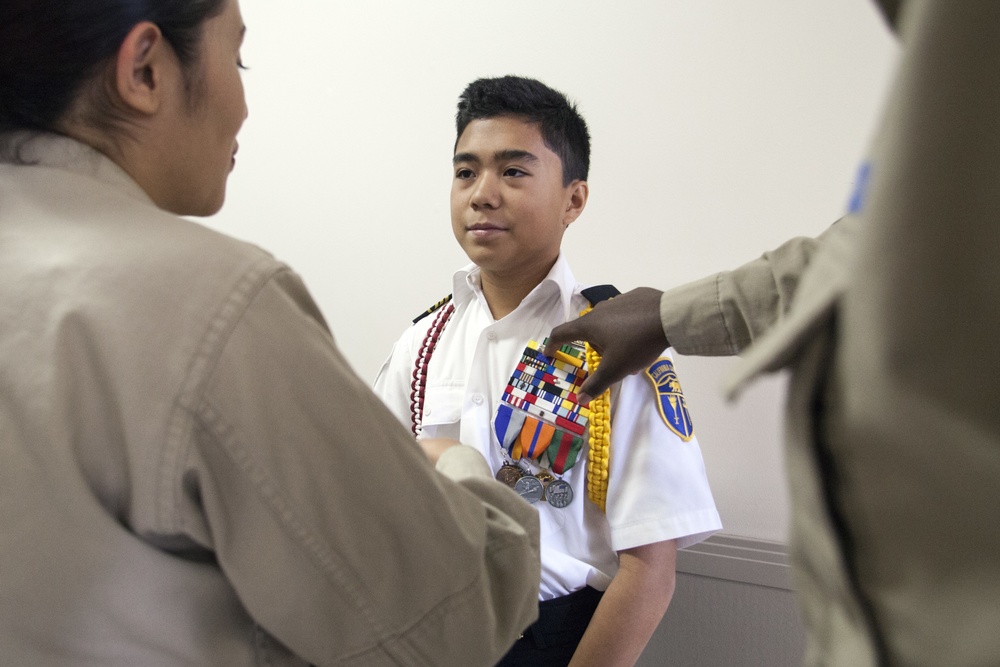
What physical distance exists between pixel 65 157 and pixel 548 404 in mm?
754

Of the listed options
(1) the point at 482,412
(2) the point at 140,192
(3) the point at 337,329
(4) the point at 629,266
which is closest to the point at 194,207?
Answer: (2) the point at 140,192

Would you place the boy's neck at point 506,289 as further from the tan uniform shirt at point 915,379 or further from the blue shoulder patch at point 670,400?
the tan uniform shirt at point 915,379

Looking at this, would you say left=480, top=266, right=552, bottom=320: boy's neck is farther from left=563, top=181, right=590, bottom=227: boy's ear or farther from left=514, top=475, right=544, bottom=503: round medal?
left=514, top=475, right=544, bottom=503: round medal

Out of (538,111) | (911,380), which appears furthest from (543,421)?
(911,380)

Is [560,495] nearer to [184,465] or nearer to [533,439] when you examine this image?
[533,439]

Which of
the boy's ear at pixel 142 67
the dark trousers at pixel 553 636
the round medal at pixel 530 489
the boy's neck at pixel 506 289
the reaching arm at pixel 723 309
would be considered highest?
the boy's ear at pixel 142 67

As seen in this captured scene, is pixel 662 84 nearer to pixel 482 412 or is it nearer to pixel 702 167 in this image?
pixel 702 167

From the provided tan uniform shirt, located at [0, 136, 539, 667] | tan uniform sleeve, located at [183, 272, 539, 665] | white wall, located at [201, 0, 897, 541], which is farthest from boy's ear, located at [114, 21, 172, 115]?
white wall, located at [201, 0, 897, 541]

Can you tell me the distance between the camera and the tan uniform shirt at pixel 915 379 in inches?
9.6

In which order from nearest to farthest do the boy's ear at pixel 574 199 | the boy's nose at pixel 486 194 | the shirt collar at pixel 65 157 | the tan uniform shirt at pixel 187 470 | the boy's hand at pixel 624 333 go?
the tan uniform shirt at pixel 187 470 < the shirt collar at pixel 65 157 < the boy's hand at pixel 624 333 < the boy's nose at pixel 486 194 < the boy's ear at pixel 574 199

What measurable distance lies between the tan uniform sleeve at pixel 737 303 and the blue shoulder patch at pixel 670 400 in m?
0.46

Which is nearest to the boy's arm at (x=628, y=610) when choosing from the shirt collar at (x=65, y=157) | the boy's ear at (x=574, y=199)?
the boy's ear at (x=574, y=199)

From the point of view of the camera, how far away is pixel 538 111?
1.33m

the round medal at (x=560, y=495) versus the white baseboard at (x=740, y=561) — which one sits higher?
the round medal at (x=560, y=495)
